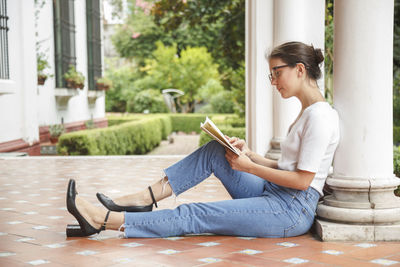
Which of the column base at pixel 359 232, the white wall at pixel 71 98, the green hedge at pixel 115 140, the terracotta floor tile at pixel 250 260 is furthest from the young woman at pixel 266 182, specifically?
the white wall at pixel 71 98

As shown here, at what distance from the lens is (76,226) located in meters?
3.18

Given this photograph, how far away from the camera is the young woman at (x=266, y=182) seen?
2857mm

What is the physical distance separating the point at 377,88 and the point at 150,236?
1.50m

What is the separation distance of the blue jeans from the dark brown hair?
2.02 feet

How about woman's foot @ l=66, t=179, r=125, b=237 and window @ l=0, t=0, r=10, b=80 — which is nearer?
woman's foot @ l=66, t=179, r=125, b=237

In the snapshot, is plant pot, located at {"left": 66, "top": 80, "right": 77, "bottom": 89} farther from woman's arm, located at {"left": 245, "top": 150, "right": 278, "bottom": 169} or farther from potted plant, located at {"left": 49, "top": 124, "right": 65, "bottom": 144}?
woman's arm, located at {"left": 245, "top": 150, "right": 278, "bottom": 169}

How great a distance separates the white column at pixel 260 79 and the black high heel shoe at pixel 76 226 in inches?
141

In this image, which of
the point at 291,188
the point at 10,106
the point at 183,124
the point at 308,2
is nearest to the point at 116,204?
the point at 291,188

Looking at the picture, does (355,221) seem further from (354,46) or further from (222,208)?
(354,46)

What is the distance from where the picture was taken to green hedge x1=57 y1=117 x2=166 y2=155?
10344 mm

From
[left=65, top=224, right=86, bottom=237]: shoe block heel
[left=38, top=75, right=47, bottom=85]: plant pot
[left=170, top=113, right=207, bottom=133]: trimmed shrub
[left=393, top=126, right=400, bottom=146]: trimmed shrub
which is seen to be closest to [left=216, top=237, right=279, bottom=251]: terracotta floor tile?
[left=65, top=224, right=86, bottom=237]: shoe block heel

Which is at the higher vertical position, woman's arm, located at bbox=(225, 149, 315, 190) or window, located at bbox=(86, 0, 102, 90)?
window, located at bbox=(86, 0, 102, 90)

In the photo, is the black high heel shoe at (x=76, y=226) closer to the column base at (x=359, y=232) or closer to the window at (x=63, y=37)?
the column base at (x=359, y=232)

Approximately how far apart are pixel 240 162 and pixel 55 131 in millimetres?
10073
